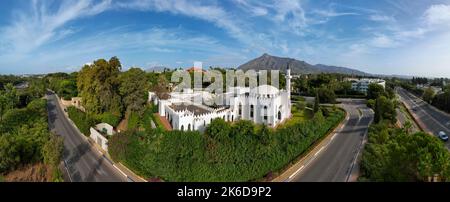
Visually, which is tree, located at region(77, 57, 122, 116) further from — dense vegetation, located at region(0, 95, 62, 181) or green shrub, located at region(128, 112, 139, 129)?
dense vegetation, located at region(0, 95, 62, 181)

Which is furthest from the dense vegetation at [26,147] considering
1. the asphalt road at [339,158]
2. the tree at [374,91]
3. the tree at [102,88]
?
the tree at [374,91]

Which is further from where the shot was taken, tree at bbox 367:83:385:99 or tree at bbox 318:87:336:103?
tree at bbox 367:83:385:99

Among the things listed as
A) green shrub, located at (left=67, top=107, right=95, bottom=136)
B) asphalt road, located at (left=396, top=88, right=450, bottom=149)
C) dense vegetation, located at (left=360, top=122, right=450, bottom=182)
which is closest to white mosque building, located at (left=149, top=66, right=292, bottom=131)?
green shrub, located at (left=67, top=107, right=95, bottom=136)

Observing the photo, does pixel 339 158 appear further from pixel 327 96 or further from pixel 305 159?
pixel 327 96

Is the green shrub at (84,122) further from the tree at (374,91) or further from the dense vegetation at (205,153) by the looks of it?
the tree at (374,91)

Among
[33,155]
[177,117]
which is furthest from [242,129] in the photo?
[33,155]
